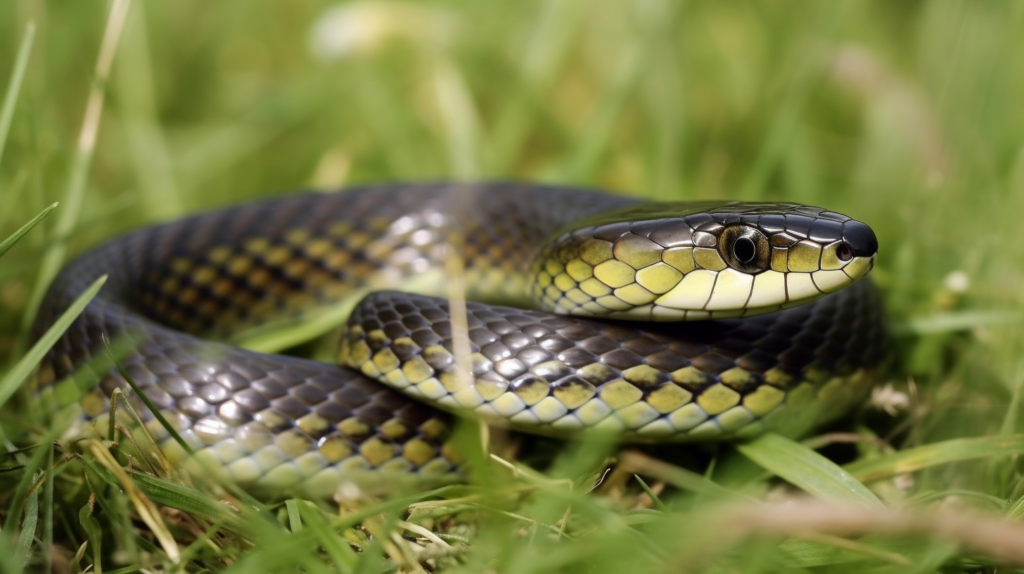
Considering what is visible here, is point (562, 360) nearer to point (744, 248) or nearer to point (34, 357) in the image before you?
point (744, 248)

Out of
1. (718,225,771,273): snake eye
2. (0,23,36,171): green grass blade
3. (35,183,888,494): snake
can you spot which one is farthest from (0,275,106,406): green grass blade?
(718,225,771,273): snake eye

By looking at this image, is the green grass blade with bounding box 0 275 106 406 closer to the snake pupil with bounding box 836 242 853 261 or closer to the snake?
the snake

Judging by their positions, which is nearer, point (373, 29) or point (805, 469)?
point (805, 469)

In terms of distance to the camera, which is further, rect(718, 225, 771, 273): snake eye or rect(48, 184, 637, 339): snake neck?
rect(48, 184, 637, 339): snake neck

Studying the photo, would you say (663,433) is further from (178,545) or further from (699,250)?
(178,545)

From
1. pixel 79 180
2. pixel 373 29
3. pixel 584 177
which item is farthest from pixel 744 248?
pixel 373 29

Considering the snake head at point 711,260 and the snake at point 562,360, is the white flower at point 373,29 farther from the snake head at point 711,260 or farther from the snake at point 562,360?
the snake head at point 711,260
